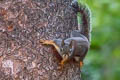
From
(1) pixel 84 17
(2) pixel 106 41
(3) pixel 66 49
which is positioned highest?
(1) pixel 84 17

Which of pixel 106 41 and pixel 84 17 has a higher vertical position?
pixel 84 17

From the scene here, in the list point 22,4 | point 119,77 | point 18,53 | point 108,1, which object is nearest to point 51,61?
point 18,53

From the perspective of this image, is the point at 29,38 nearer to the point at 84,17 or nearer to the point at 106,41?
the point at 84,17

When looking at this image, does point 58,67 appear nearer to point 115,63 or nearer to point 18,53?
point 18,53

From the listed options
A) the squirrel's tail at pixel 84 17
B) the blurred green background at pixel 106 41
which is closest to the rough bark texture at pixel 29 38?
the squirrel's tail at pixel 84 17

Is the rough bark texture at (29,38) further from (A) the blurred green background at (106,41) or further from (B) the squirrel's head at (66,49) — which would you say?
(A) the blurred green background at (106,41)

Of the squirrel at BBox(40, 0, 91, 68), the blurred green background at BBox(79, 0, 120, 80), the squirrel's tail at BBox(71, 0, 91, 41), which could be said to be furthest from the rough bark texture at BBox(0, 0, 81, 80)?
the blurred green background at BBox(79, 0, 120, 80)

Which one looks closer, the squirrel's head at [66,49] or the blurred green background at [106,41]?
the squirrel's head at [66,49]

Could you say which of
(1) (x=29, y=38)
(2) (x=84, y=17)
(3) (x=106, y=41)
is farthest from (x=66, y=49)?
(3) (x=106, y=41)
